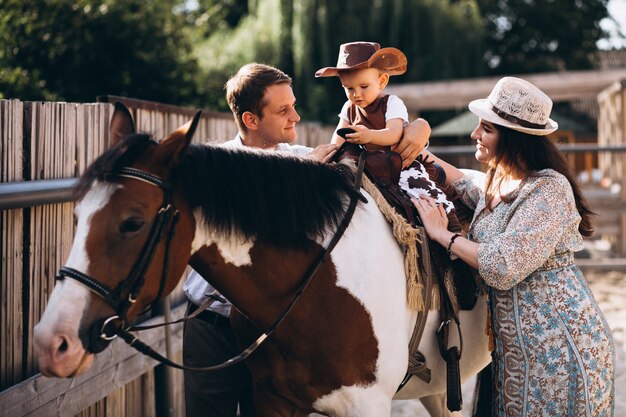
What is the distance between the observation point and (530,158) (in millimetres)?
2465

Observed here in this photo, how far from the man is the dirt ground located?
2.35 metres

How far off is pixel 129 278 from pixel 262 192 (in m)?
0.49

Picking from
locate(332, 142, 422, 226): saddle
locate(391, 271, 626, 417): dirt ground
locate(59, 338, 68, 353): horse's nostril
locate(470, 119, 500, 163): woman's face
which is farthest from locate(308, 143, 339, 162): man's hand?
locate(391, 271, 626, 417): dirt ground

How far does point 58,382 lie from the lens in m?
2.69

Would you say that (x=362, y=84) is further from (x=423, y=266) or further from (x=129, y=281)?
(x=129, y=281)

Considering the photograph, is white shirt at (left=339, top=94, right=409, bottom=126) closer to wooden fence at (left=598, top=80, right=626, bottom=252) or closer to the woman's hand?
the woman's hand

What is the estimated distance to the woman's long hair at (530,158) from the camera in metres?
2.46

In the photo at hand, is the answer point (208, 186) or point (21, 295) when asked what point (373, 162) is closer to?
point (208, 186)

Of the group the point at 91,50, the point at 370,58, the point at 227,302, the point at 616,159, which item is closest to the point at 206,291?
the point at 227,302

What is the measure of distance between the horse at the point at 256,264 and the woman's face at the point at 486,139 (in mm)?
540

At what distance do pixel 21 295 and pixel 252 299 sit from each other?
1104 millimetres

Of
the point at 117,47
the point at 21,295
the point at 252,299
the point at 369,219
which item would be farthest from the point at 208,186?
the point at 117,47

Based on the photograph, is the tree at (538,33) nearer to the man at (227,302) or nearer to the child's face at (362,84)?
the child's face at (362,84)

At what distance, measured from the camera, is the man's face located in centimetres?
270
